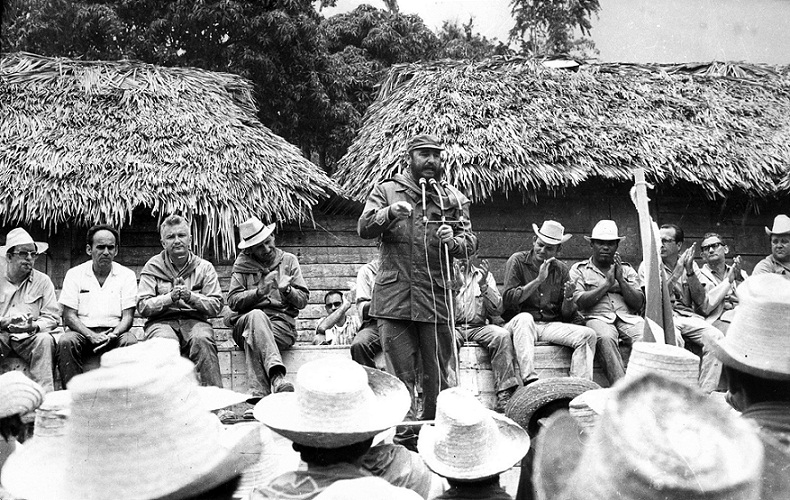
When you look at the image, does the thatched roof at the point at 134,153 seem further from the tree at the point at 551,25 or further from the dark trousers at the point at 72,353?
the tree at the point at 551,25

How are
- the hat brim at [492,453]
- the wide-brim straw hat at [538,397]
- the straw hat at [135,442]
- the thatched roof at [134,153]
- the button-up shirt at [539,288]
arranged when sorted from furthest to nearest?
the thatched roof at [134,153] → the button-up shirt at [539,288] → the wide-brim straw hat at [538,397] → the hat brim at [492,453] → the straw hat at [135,442]

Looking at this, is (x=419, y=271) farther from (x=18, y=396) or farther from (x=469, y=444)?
(x=18, y=396)

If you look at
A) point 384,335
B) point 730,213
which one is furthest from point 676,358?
point 730,213

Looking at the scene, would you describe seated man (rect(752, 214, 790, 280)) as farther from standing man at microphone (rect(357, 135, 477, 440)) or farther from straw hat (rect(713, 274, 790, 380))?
straw hat (rect(713, 274, 790, 380))

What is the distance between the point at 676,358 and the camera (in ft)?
7.02

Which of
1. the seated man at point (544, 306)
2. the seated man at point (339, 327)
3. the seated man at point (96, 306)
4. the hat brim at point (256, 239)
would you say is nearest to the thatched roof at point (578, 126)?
the seated man at point (339, 327)

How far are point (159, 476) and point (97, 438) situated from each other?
0.18 meters

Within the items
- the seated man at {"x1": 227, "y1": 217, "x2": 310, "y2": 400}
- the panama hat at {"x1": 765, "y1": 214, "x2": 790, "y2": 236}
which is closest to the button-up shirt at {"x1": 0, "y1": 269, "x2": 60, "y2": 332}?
the seated man at {"x1": 227, "y1": 217, "x2": 310, "y2": 400}

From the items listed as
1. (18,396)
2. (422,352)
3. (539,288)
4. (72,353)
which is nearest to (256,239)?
(72,353)

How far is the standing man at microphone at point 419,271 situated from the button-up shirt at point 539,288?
1228 millimetres

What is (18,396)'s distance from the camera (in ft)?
8.50

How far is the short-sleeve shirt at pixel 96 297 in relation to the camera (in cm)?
548

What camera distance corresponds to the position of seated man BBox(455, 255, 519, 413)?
18.1 ft

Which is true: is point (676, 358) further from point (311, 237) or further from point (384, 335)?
point (311, 237)
